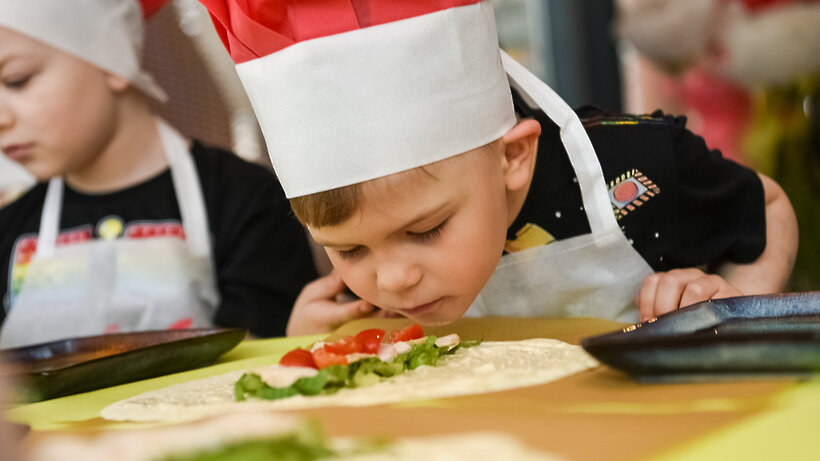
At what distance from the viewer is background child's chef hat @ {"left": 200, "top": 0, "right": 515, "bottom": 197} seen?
2.66ft

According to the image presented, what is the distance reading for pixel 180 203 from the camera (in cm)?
154

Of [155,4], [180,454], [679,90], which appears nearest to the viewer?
[180,454]

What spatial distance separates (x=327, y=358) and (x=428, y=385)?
109 millimetres

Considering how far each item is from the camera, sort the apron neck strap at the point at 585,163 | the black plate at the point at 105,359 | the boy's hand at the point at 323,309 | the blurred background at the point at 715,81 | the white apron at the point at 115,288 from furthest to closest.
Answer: the blurred background at the point at 715,81, the white apron at the point at 115,288, the boy's hand at the point at 323,309, the apron neck strap at the point at 585,163, the black plate at the point at 105,359

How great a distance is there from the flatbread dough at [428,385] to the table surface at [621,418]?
0.07 ft

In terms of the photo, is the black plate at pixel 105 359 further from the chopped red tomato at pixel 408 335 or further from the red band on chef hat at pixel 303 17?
the red band on chef hat at pixel 303 17

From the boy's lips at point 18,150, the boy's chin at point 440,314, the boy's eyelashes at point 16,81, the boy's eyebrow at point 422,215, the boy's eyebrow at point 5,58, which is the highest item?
the boy's eyebrow at point 5,58

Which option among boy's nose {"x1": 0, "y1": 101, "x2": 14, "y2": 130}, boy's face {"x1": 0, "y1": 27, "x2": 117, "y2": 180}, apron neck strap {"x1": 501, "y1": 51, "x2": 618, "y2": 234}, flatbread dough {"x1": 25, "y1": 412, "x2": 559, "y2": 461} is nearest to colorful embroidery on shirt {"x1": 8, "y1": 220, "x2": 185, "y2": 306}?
boy's face {"x1": 0, "y1": 27, "x2": 117, "y2": 180}

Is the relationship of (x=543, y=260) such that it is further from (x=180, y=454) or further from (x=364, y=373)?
(x=180, y=454)

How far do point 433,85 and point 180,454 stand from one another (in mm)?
495

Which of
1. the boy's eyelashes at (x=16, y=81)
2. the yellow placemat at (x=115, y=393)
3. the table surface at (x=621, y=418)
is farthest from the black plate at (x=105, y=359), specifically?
the boy's eyelashes at (x=16, y=81)

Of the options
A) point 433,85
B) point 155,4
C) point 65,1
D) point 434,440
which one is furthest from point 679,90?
point 434,440

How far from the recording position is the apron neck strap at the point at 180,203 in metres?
1.51

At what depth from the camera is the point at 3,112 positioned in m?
1.46
